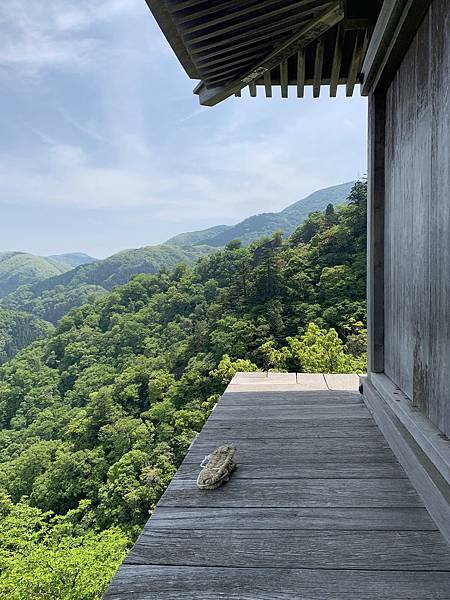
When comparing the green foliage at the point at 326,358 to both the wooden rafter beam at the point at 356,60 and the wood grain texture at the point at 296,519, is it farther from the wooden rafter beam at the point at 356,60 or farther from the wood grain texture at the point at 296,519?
the wood grain texture at the point at 296,519

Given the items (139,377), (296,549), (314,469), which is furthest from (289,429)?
(139,377)

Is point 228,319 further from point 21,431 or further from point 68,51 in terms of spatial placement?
point 68,51

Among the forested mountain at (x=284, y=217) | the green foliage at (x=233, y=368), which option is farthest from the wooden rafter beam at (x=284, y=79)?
the forested mountain at (x=284, y=217)

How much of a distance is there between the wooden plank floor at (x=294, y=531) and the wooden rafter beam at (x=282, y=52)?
1.64 m

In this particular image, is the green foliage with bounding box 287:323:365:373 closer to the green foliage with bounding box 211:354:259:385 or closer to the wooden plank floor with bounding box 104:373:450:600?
the green foliage with bounding box 211:354:259:385

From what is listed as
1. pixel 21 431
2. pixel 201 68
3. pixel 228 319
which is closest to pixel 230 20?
pixel 201 68

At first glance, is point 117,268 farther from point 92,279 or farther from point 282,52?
point 282,52

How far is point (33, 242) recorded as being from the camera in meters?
143

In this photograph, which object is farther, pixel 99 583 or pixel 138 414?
pixel 138 414

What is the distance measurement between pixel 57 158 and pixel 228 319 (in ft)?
224

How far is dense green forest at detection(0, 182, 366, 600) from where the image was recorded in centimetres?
1234

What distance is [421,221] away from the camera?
1478mm

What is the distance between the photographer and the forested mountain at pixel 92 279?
53.9 metres

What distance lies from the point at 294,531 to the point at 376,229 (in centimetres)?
150
